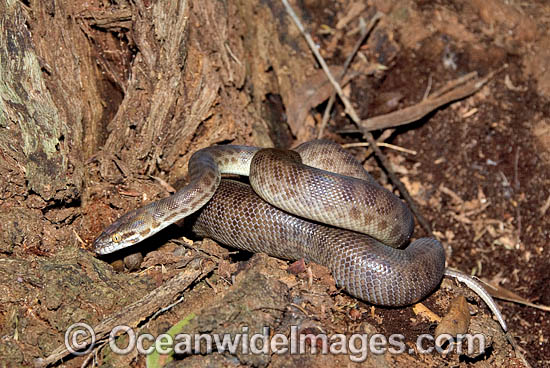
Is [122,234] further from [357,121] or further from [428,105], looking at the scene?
[428,105]

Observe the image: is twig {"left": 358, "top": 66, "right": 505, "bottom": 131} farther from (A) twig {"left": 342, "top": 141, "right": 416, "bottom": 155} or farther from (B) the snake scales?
(B) the snake scales

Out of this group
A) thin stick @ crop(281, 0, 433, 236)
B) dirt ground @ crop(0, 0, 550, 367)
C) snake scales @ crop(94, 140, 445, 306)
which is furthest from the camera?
thin stick @ crop(281, 0, 433, 236)

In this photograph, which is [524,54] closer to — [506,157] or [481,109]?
[481,109]

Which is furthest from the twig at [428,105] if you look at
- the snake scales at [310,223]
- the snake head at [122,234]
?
the snake head at [122,234]

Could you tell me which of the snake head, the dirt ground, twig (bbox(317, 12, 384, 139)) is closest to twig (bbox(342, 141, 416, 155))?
the dirt ground

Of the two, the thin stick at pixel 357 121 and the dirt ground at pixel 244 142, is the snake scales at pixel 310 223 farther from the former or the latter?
the thin stick at pixel 357 121

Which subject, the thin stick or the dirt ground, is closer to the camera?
the dirt ground

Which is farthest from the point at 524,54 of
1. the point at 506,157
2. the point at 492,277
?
the point at 492,277

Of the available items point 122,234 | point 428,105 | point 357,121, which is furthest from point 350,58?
point 122,234
